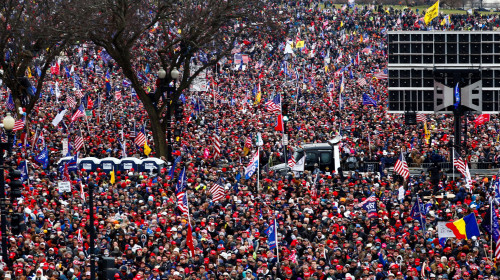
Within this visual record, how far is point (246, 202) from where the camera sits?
34.3 m

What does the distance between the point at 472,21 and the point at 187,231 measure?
7043cm

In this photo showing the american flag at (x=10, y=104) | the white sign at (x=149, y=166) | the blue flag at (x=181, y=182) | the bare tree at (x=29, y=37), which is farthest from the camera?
the american flag at (x=10, y=104)

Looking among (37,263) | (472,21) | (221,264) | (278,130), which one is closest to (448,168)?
(278,130)

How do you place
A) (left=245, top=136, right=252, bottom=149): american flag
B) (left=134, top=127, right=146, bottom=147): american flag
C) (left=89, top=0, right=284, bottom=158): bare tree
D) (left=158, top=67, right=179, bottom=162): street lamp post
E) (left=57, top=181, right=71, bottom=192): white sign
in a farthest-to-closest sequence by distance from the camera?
(left=89, top=0, right=284, bottom=158): bare tree
(left=134, top=127, right=146, bottom=147): american flag
(left=245, top=136, right=252, bottom=149): american flag
(left=158, top=67, right=179, bottom=162): street lamp post
(left=57, top=181, right=71, bottom=192): white sign

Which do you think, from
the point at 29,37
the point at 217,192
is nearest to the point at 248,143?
the point at 217,192

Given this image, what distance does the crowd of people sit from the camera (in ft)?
91.9

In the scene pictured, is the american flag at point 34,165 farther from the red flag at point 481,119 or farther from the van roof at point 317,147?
the red flag at point 481,119

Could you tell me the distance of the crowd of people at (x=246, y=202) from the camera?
2802cm

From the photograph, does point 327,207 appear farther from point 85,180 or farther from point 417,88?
point 417,88

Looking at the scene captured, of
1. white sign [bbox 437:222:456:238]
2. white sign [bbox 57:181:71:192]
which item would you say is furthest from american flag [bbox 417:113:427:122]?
white sign [bbox 437:222:456:238]

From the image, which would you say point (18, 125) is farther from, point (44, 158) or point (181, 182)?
point (181, 182)

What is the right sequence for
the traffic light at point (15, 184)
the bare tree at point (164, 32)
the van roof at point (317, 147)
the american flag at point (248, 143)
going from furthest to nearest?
the bare tree at point (164, 32) < the american flag at point (248, 143) < the van roof at point (317, 147) < the traffic light at point (15, 184)

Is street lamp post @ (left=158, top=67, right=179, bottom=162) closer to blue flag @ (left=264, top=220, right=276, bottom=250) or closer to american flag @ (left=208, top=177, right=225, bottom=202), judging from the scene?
american flag @ (left=208, top=177, right=225, bottom=202)

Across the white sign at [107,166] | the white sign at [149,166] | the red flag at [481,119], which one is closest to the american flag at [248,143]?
the white sign at [149,166]
